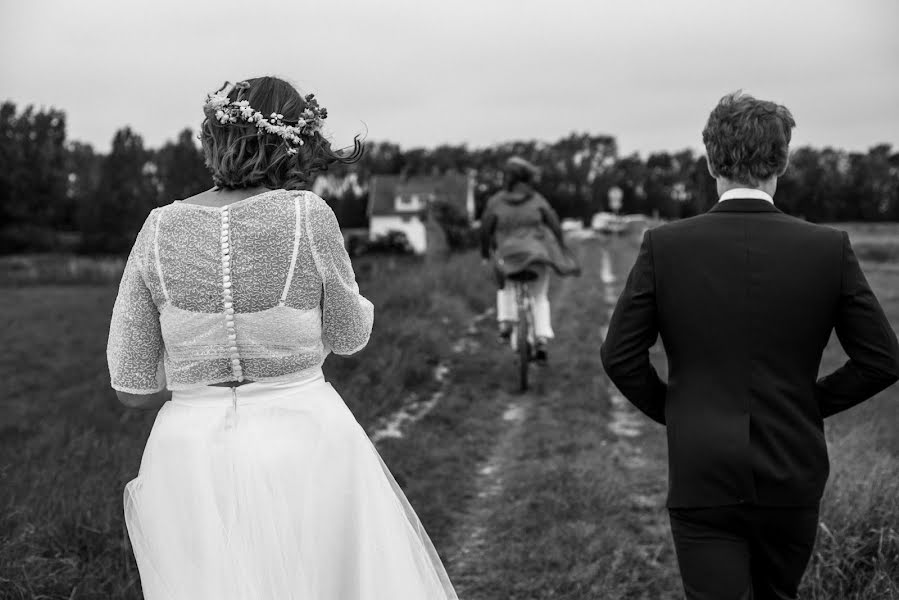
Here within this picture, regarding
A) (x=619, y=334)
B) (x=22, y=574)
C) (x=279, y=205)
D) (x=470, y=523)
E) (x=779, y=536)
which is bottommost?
(x=470, y=523)

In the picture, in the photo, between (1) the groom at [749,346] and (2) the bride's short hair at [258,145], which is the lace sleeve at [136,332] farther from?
(1) the groom at [749,346]

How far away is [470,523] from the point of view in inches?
210

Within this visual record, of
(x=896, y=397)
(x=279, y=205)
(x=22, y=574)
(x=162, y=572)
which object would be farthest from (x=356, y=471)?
(x=896, y=397)

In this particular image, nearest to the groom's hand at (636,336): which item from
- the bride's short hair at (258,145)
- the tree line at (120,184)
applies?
the bride's short hair at (258,145)

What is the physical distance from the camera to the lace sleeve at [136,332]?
254cm

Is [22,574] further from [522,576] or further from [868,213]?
[868,213]

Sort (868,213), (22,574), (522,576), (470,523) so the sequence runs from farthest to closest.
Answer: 1. (868,213)
2. (470,523)
3. (522,576)
4. (22,574)

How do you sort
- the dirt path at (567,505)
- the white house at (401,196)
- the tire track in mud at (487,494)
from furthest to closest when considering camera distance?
the white house at (401,196)
the tire track in mud at (487,494)
the dirt path at (567,505)

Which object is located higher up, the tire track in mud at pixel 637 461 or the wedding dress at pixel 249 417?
the wedding dress at pixel 249 417

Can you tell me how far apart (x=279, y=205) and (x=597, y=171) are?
99125mm

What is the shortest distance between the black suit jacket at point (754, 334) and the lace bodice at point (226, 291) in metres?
0.92

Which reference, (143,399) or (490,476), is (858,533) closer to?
(490,476)

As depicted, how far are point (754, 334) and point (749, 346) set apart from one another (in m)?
0.04

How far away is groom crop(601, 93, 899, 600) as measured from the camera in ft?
8.25
